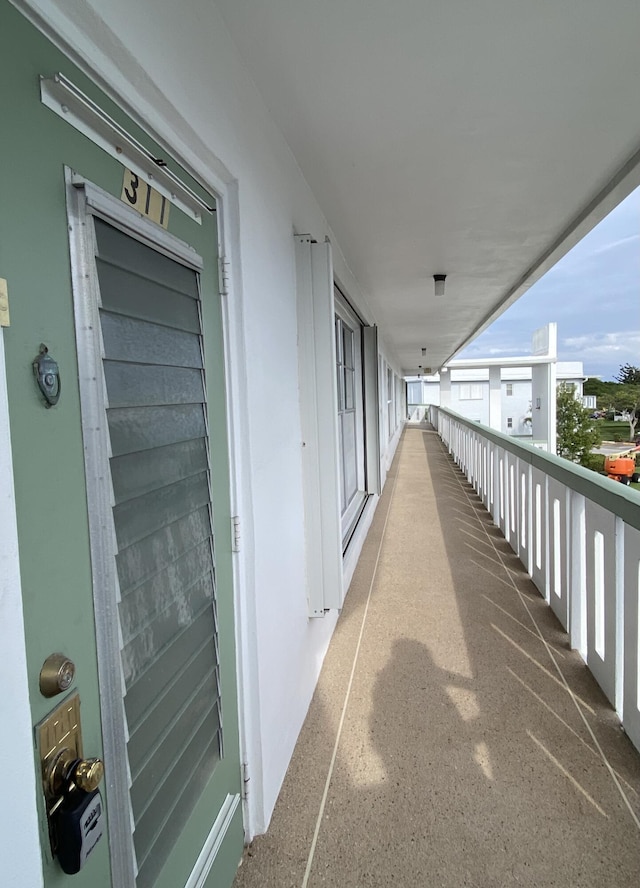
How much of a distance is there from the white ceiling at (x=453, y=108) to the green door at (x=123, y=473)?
643 millimetres

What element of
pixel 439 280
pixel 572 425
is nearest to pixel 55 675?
pixel 439 280

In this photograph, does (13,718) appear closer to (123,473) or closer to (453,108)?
(123,473)

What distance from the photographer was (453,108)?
6.35 ft

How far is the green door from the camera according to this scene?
2.47ft

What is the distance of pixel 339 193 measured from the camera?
2.71 meters

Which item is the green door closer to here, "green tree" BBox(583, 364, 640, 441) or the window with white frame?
the window with white frame

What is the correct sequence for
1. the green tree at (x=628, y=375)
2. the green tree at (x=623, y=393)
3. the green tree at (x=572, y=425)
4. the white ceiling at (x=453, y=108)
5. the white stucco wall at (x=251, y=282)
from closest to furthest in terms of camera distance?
1. the white stucco wall at (x=251, y=282)
2. the white ceiling at (x=453, y=108)
3. the green tree at (x=572, y=425)
4. the green tree at (x=623, y=393)
5. the green tree at (x=628, y=375)

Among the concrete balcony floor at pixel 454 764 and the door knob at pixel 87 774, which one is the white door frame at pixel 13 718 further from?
the concrete balcony floor at pixel 454 764

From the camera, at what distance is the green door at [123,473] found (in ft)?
2.47

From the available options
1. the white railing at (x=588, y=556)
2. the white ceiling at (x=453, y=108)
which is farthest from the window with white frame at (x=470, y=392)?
the white ceiling at (x=453, y=108)

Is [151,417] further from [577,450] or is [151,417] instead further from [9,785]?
[577,450]

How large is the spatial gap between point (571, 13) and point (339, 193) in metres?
1.41

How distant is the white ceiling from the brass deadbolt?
1.66 m

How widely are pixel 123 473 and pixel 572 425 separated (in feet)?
107
